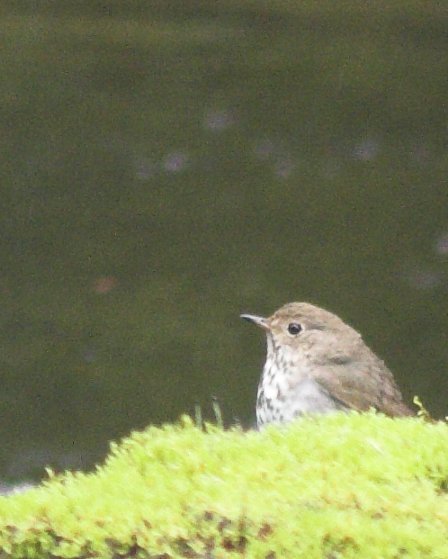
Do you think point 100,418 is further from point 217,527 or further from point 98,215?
point 217,527

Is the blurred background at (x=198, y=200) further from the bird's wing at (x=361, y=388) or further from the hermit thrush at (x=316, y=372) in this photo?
the bird's wing at (x=361, y=388)

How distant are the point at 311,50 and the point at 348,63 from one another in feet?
0.79

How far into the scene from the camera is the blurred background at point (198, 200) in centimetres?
834

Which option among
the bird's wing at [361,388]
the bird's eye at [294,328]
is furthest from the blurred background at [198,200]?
the bird's wing at [361,388]

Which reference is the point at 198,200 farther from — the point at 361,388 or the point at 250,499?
the point at 250,499

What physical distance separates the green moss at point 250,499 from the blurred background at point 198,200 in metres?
4.14

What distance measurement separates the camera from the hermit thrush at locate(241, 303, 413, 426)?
571 centimetres

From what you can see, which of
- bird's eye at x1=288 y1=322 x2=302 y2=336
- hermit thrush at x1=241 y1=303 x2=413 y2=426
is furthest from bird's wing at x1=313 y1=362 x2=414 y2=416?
bird's eye at x1=288 y1=322 x2=302 y2=336

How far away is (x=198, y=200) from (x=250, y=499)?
654 cm

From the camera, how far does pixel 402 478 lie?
3389 mm

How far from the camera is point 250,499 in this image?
3.15 meters

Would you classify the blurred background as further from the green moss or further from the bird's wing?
the green moss

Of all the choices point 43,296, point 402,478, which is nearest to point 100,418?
point 43,296

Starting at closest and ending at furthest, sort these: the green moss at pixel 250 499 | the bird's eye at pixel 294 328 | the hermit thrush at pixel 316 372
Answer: the green moss at pixel 250 499 < the hermit thrush at pixel 316 372 < the bird's eye at pixel 294 328
